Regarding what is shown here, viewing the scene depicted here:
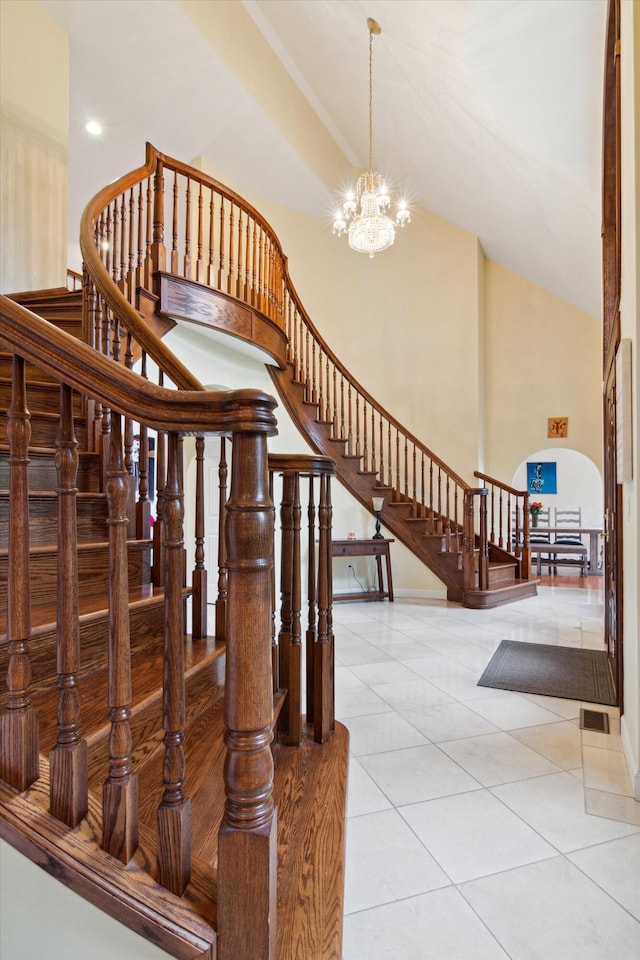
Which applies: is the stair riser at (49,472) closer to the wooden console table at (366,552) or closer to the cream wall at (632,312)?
the cream wall at (632,312)

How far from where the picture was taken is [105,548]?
1.99m

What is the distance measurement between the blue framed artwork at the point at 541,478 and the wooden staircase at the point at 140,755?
8.36m

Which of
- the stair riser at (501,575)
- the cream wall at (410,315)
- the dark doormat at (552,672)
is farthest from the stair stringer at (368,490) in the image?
the dark doormat at (552,672)

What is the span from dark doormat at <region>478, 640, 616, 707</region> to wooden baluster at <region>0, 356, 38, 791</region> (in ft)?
8.42

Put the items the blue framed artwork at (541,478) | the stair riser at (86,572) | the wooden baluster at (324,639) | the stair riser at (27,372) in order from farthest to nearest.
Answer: the blue framed artwork at (541,478) → the stair riser at (27,372) → the wooden baluster at (324,639) → the stair riser at (86,572)

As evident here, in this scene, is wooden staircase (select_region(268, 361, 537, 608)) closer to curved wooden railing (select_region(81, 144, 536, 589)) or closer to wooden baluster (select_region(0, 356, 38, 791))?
curved wooden railing (select_region(81, 144, 536, 589))

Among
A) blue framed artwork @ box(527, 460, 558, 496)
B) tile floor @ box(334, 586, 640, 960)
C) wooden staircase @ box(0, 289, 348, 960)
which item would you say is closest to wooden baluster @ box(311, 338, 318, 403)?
tile floor @ box(334, 586, 640, 960)

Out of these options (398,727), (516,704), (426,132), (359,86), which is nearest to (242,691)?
(398,727)

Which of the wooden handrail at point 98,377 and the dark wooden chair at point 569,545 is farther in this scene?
the dark wooden chair at point 569,545

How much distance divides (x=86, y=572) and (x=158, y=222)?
2506 millimetres

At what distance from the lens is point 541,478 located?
943cm

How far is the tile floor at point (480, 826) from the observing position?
1.25 m

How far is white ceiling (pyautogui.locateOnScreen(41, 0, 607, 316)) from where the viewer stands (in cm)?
369

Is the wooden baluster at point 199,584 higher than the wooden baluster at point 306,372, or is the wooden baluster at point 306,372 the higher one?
the wooden baluster at point 306,372
